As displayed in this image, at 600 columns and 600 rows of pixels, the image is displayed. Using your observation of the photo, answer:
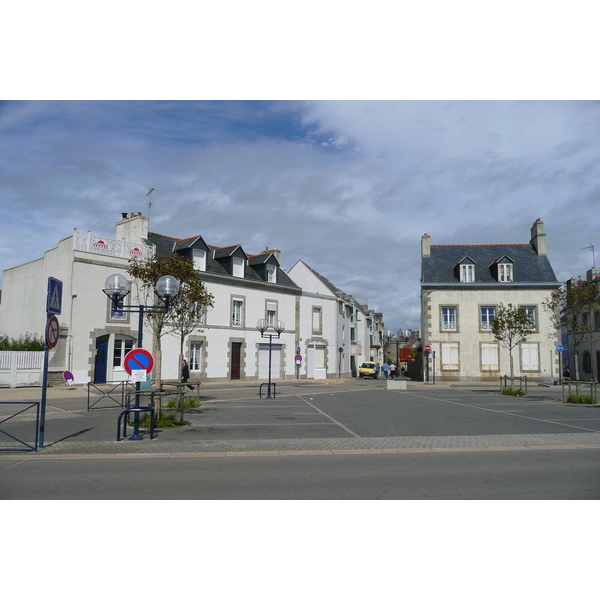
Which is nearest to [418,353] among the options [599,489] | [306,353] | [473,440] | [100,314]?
[306,353]

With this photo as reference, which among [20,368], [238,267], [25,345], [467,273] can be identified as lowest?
[20,368]

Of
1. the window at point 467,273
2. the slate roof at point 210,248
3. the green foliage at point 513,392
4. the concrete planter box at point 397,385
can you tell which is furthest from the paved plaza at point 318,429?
the window at point 467,273

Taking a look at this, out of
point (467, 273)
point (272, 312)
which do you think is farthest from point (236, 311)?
point (467, 273)

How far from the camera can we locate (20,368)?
2244 centimetres

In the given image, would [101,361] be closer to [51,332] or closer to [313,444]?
[51,332]

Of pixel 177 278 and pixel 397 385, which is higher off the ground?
pixel 177 278

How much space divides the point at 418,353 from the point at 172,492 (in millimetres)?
36774

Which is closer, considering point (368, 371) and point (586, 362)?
point (586, 362)

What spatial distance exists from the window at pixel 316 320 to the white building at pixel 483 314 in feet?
25.7

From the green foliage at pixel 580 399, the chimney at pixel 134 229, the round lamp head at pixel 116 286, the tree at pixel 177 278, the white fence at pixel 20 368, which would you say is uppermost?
the chimney at pixel 134 229

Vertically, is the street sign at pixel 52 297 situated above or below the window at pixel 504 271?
below

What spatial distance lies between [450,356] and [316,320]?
10.2 metres

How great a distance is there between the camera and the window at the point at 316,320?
37469mm

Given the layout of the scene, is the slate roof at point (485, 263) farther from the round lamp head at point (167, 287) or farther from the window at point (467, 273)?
the round lamp head at point (167, 287)
